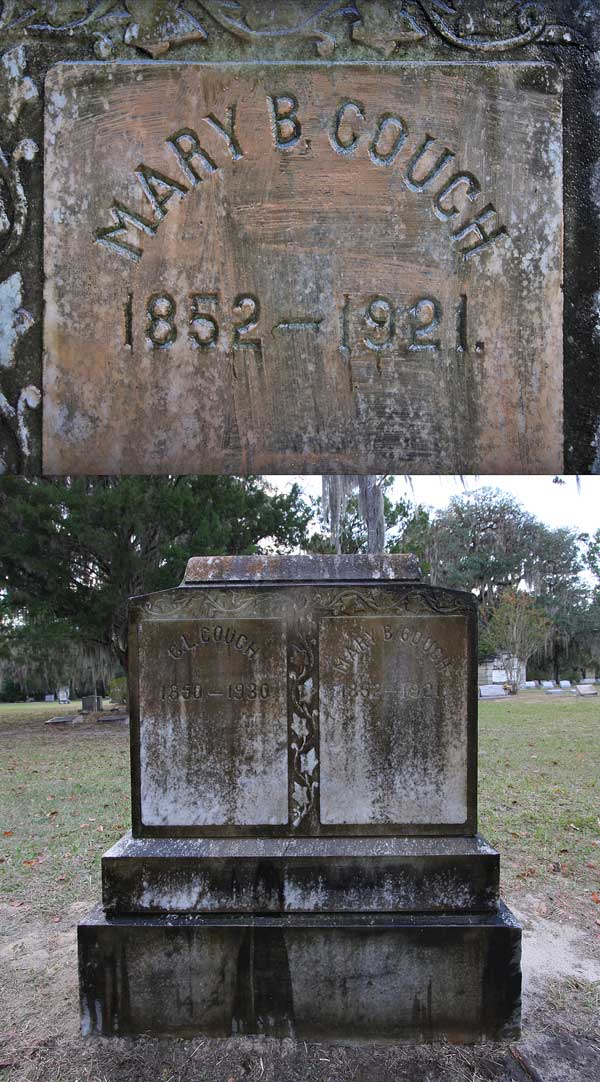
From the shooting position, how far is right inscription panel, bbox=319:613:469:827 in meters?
2.73

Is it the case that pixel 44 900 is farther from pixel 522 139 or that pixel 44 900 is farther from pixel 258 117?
pixel 522 139

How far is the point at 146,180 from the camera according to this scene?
204 centimetres


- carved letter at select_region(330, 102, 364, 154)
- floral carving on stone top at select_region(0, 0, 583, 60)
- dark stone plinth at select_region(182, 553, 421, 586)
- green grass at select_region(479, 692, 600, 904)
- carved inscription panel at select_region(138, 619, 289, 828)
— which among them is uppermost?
floral carving on stone top at select_region(0, 0, 583, 60)

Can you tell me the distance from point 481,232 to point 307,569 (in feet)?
4.72

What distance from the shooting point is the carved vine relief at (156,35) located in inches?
80.5

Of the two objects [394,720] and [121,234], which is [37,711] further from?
[121,234]

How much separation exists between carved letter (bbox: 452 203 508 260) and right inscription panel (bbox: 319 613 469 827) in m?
1.39

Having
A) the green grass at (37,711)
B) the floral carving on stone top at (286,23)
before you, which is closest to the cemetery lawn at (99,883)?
the floral carving on stone top at (286,23)

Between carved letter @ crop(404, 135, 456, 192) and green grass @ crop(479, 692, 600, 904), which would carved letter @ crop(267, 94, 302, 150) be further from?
green grass @ crop(479, 692, 600, 904)

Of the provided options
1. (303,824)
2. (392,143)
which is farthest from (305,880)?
(392,143)

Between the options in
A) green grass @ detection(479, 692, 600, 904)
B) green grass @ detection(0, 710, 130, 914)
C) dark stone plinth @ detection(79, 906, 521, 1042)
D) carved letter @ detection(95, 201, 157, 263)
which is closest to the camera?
carved letter @ detection(95, 201, 157, 263)

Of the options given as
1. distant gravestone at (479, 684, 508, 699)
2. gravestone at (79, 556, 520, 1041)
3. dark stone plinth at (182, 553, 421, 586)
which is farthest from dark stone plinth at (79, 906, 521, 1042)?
distant gravestone at (479, 684, 508, 699)

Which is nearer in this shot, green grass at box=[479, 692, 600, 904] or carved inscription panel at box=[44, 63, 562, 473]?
carved inscription panel at box=[44, 63, 562, 473]

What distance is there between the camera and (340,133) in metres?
2.05
